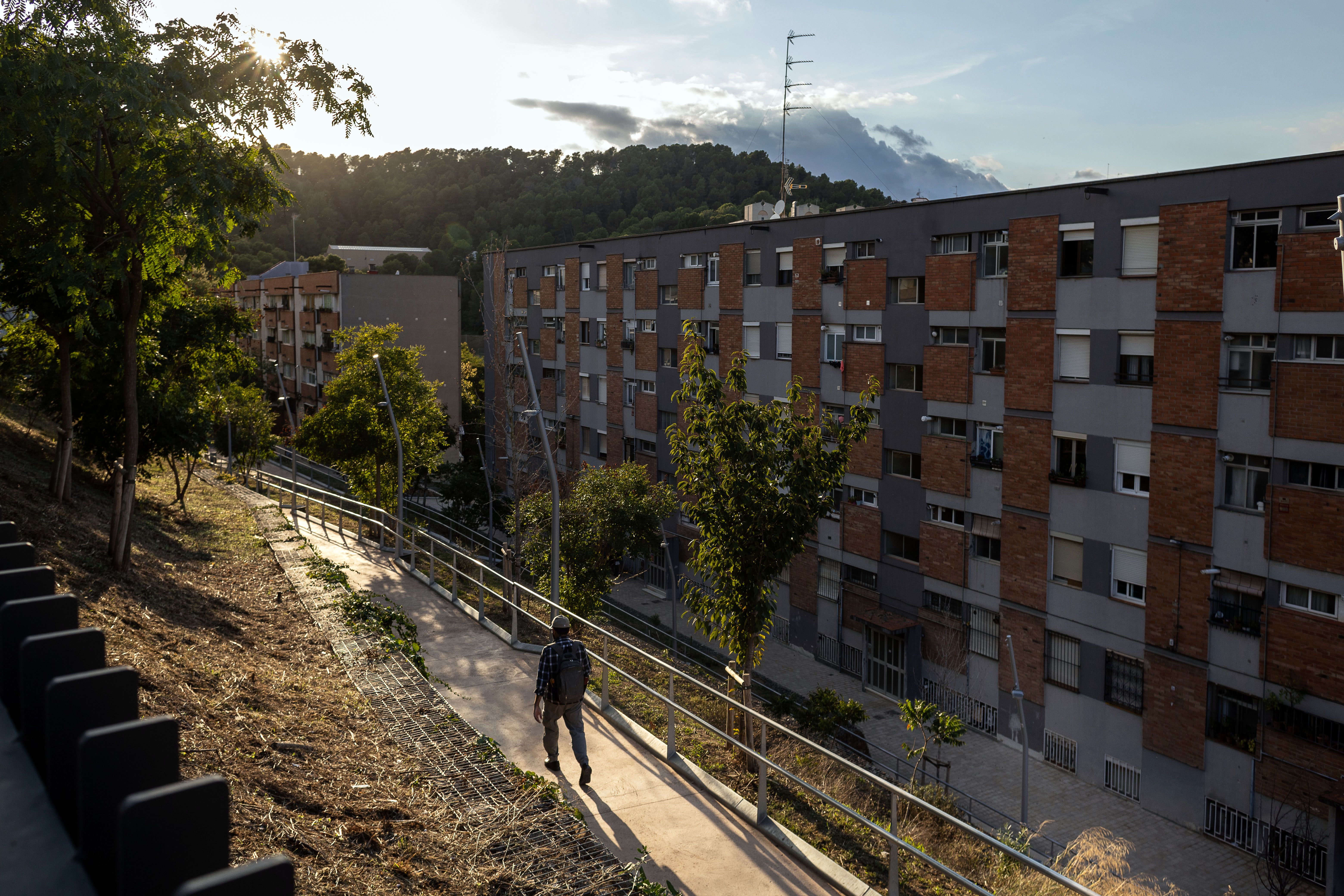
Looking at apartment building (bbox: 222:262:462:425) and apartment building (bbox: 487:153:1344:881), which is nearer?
apartment building (bbox: 487:153:1344:881)

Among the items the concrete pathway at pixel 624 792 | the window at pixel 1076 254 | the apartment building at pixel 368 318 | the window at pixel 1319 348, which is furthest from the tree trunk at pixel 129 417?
the apartment building at pixel 368 318

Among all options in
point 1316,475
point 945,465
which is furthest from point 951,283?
point 1316,475

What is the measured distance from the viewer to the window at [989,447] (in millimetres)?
24672

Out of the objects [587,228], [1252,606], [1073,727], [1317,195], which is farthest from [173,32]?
[587,228]

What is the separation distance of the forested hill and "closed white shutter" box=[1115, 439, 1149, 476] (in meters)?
40.5

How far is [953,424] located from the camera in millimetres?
26172

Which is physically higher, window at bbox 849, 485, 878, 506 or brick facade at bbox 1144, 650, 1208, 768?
window at bbox 849, 485, 878, 506

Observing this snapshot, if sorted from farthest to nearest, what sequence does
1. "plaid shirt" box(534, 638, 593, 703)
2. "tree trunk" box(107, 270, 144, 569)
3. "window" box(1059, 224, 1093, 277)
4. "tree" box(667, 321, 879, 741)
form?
"window" box(1059, 224, 1093, 277)
"tree" box(667, 321, 879, 741)
"tree trunk" box(107, 270, 144, 569)
"plaid shirt" box(534, 638, 593, 703)

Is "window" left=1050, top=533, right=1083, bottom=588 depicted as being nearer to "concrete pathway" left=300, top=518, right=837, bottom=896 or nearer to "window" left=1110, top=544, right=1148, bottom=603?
"window" left=1110, top=544, right=1148, bottom=603

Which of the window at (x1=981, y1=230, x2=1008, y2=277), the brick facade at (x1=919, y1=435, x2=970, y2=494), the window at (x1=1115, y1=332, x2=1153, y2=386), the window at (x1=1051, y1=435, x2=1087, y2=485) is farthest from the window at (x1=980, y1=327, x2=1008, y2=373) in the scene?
the window at (x1=1115, y1=332, x2=1153, y2=386)

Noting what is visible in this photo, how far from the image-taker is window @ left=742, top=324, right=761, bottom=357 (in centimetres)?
3397

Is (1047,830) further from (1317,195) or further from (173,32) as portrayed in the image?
(173,32)

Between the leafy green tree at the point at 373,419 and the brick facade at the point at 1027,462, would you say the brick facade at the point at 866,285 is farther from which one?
the leafy green tree at the point at 373,419

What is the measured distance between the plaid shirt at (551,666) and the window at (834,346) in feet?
75.1
